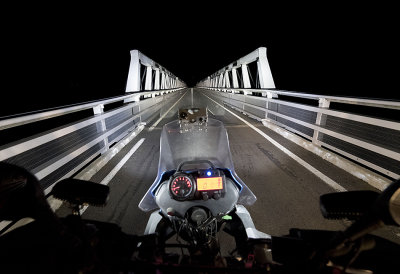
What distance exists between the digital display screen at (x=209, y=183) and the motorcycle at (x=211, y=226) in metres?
0.01

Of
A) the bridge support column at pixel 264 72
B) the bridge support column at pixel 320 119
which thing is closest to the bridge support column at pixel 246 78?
the bridge support column at pixel 264 72

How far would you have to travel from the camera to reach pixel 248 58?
16453 mm

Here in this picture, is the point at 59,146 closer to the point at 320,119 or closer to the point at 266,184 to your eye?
the point at 266,184

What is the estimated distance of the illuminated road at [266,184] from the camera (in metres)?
3.54

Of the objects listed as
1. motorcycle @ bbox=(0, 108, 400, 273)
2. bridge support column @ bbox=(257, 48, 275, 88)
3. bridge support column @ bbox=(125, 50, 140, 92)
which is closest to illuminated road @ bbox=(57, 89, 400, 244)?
motorcycle @ bbox=(0, 108, 400, 273)

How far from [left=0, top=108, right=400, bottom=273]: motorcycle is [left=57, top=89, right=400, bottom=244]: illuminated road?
2.78ft

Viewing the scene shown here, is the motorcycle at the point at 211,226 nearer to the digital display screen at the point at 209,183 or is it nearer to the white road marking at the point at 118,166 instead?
the digital display screen at the point at 209,183

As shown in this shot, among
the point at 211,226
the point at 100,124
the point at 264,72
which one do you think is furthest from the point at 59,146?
the point at 264,72

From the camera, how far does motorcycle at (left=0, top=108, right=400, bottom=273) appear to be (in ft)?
3.68

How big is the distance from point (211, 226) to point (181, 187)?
50 centimetres

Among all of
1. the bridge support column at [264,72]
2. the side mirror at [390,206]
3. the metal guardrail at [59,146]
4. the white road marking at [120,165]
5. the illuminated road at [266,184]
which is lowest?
the white road marking at [120,165]

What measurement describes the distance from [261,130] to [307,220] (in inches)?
264

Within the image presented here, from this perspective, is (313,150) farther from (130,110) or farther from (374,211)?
(130,110)

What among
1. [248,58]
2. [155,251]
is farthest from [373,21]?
[155,251]
